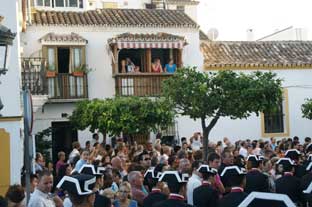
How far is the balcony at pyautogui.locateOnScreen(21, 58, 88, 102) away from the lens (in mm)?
20250

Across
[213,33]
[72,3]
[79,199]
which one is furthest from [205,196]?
[213,33]

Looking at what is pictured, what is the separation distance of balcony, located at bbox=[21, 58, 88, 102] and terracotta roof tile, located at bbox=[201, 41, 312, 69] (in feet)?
18.7

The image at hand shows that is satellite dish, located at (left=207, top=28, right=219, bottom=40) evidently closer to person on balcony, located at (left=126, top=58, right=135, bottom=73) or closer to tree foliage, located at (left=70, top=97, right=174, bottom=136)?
person on balcony, located at (left=126, top=58, right=135, bottom=73)

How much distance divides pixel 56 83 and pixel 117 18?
407 cm

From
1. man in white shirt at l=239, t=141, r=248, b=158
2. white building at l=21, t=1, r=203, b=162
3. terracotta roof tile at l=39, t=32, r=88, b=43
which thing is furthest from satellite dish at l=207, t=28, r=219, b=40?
man in white shirt at l=239, t=141, r=248, b=158

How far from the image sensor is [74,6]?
82.0 feet

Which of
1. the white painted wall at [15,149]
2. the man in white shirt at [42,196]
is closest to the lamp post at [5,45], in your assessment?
the man in white shirt at [42,196]

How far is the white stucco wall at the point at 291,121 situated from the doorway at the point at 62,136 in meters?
5.37

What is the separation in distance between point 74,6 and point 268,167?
1641cm

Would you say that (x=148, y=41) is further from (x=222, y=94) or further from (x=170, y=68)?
(x=222, y=94)

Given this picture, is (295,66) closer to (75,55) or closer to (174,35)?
(174,35)

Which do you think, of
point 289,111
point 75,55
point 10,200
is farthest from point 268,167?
point 289,111

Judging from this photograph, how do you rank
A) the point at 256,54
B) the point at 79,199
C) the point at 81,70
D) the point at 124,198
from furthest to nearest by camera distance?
the point at 256,54 → the point at 81,70 → the point at 124,198 → the point at 79,199

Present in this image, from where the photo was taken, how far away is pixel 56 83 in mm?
22172
